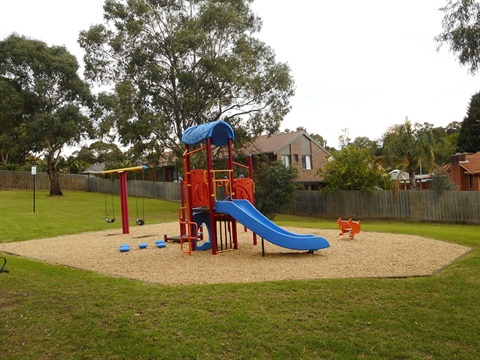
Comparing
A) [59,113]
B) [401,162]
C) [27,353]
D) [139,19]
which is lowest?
[27,353]

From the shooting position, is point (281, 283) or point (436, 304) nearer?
point (436, 304)

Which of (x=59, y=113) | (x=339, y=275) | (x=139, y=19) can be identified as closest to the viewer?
(x=339, y=275)

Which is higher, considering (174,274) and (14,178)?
(14,178)

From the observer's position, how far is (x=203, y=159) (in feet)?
96.5

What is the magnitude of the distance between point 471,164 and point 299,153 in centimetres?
1540

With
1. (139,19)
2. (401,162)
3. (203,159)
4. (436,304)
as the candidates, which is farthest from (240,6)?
Answer: (436,304)

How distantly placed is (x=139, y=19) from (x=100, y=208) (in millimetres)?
13223

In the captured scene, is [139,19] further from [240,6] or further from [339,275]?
[339,275]

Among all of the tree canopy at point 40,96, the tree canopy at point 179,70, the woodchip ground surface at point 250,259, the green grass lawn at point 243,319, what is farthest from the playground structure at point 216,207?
the tree canopy at point 40,96

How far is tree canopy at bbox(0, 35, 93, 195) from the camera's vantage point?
35469 mm

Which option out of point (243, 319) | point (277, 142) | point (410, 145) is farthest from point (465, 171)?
point (243, 319)

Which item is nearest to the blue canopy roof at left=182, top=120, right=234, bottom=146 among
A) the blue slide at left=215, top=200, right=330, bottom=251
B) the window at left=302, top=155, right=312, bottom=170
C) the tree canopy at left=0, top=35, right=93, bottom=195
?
the blue slide at left=215, top=200, right=330, bottom=251

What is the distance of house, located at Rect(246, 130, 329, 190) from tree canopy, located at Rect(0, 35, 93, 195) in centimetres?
1650

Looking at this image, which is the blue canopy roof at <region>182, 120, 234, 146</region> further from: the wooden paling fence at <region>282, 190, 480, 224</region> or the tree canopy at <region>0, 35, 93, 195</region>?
the tree canopy at <region>0, 35, 93, 195</region>
